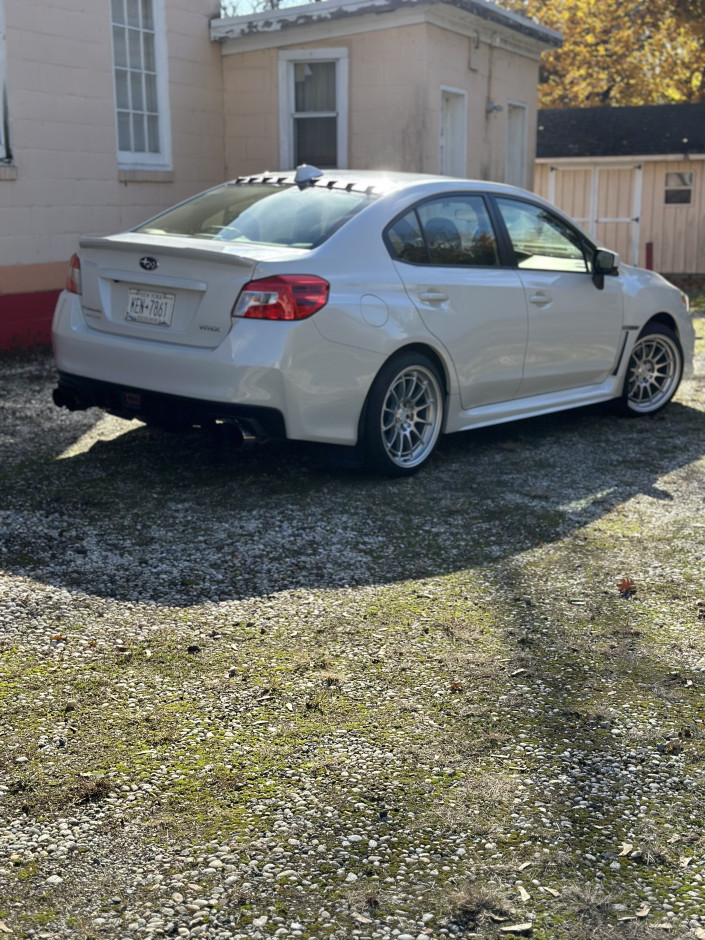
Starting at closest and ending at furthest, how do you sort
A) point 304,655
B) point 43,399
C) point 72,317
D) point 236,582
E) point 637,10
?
1. point 304,655
2. point 236,582
3. point 72,317
4. point 43,399
5. point 637,10

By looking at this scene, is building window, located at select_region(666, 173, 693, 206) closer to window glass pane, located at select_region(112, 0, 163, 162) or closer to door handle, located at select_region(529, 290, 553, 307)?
window glass pane, located at select_region(112, 0, 163, 162)

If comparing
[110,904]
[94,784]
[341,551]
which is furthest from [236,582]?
[110,904]

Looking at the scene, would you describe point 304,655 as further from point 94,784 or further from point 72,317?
point 72,317

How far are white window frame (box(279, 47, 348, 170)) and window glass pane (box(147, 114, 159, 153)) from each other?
169 cm

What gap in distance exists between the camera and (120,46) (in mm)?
12797

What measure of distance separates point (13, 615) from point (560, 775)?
2144 mm

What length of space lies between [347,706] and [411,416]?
305cm

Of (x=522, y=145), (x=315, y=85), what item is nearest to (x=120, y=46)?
(x=315, y=85)

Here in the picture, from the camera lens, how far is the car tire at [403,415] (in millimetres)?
6086

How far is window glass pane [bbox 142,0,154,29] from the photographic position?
43.0 ft

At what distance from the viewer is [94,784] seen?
3.08 m

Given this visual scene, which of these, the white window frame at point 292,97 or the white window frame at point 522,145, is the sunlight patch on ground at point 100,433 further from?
the white window frame at point 522,145

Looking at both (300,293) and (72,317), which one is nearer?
(300,293)

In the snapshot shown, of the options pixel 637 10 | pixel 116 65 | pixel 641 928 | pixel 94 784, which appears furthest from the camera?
pixel 637 10
